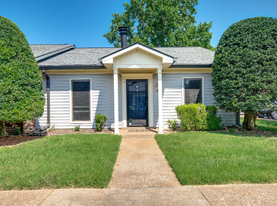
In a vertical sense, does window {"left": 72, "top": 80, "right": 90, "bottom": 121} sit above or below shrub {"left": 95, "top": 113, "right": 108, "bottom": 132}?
above

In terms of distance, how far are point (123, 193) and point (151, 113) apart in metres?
5.96

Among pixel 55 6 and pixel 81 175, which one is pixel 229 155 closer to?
pixel 81 175

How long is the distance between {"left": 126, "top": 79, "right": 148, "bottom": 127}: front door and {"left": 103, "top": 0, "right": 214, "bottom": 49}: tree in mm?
13424

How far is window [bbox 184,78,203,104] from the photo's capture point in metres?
8.36

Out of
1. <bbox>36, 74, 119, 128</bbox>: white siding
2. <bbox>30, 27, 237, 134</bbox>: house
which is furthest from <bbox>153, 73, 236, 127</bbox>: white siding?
<bbox>36, 74, 119, 128</bbox>: white siding

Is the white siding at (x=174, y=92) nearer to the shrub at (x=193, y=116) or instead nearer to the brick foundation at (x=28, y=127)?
the shrub at (x=193, y=116)

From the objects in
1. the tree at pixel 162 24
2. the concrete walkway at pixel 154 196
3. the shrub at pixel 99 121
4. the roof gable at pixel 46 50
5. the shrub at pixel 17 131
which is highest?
the tree at pixel 162 24

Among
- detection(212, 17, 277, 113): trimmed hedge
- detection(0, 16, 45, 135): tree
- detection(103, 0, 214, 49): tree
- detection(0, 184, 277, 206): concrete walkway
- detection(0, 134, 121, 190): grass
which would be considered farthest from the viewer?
detection(103, 0, 214, 49): tree

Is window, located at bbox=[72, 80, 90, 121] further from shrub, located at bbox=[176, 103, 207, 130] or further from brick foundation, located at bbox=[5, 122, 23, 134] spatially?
shrub, located at bbox=[176, 103, 207, 130]

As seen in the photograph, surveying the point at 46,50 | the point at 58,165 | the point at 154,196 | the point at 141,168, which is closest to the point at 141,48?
the point at 141,168

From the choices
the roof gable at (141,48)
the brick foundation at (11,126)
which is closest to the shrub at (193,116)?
the roof gable at (141,48)

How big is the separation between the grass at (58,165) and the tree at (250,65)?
185 inches

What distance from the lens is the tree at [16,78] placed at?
5.18m

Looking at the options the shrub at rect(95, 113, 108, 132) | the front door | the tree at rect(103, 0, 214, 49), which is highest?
the tree at rect(103, 0, 214, 49)
